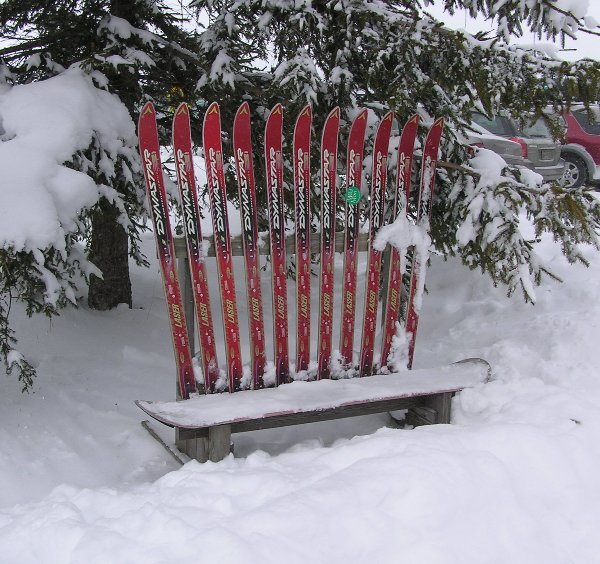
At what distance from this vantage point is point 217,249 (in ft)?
12.4

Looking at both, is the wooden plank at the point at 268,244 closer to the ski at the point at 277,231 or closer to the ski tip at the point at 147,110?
the ski at the point at 277,231

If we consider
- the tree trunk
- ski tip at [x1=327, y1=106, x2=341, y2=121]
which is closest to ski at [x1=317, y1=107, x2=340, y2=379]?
ski tip at [x1=327, y1=106, x2=341, y2=121]

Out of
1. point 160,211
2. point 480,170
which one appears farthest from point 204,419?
point 480,170

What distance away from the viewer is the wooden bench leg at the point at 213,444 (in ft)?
12.0

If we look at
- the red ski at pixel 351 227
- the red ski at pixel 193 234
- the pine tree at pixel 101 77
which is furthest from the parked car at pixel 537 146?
the red ski at pixel 193 234

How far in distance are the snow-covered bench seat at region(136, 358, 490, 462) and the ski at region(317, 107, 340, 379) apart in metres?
0.26

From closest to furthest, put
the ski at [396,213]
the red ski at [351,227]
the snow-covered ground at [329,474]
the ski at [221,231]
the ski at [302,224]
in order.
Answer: the snow-covered ground at [329,474] < the ski at [221,231] < the ski at [302,224] < the red ski at [351,227] < the ski at [396,213]

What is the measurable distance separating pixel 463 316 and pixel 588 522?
2951 millimetres

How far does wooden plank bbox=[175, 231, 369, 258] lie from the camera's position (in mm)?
3717

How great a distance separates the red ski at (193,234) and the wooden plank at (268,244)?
0.05 meters

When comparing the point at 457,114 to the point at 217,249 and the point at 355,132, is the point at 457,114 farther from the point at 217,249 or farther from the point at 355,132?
the point at 217,249

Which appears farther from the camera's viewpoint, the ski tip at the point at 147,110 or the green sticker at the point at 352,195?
the green sticker at the point at 352,195

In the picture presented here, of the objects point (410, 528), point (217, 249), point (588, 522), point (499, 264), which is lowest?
point (588, 522)

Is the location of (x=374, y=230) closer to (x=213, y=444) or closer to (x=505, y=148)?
(x=213, y=444)
